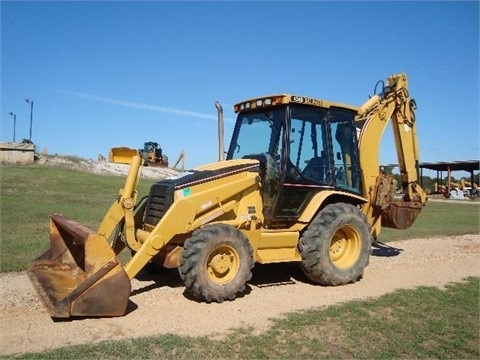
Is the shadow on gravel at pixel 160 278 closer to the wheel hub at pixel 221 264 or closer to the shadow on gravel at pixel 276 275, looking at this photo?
the wheel hub at pixel 221 264

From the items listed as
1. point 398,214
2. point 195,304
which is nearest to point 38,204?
point 195,304

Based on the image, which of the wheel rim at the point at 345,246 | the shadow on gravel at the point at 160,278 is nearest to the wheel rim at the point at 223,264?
the shadow on gravel at the point at 160,278

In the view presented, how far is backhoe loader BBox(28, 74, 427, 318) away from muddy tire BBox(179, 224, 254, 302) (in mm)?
14

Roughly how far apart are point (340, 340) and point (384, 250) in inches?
263

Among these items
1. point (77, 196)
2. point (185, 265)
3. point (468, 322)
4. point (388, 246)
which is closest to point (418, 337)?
point (468, 322)

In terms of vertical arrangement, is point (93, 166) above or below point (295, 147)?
below

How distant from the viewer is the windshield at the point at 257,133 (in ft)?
26.0

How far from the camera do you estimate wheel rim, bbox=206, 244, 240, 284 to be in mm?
6617

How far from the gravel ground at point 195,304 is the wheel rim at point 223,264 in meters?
0.37

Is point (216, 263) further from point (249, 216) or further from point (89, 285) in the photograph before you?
point (89, 285)

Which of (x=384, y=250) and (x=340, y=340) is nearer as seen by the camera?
(x=340, y=340)

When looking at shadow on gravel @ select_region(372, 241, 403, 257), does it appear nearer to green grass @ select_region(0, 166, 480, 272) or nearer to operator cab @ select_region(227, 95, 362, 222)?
green grass @ select_region(0, 166, 480, 272)

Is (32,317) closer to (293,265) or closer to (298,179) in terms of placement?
(298,179)

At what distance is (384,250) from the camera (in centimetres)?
1148
